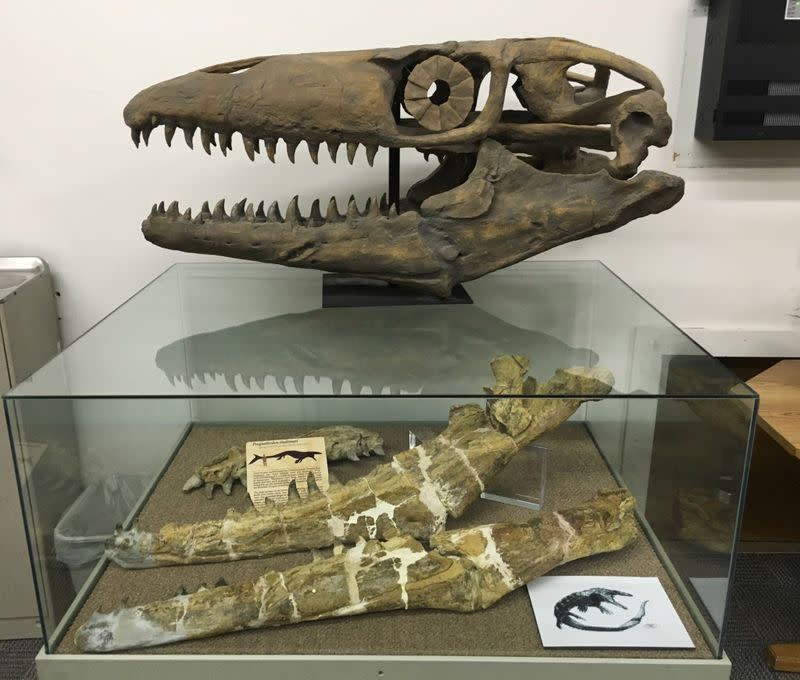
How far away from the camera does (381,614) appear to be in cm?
120

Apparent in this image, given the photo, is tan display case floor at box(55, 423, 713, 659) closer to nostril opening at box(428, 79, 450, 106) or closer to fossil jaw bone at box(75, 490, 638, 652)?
fossil jaw bone at box(75, 490, 638, 652)

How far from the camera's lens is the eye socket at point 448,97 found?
1.31 meters

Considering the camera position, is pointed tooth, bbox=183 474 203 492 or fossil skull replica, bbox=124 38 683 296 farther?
pointed tooth, bbox=183 474 203 492

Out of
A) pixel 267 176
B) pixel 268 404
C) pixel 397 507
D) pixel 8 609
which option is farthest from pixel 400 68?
pixel 8 609

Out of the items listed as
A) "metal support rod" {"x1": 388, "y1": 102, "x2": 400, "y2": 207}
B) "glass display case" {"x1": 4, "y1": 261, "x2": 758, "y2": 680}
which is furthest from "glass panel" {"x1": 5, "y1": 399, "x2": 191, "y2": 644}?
"metal support rod" {"x1": 388, "y1": 102, "x2": 400, "y2": 207}

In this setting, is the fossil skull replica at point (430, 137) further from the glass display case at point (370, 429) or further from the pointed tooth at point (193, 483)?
the pointed tooth at point (193, 483)

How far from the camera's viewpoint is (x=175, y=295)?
1.65 m

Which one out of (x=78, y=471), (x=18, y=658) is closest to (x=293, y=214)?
(x=78, y=471)

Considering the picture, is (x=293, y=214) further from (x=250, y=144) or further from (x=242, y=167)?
(x=242, y=167)

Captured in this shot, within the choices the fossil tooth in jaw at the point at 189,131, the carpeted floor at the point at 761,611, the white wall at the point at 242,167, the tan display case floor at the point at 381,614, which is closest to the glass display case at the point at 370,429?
the tan display case floor at the point at 381,614

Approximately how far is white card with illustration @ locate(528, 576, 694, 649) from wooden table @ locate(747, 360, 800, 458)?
1.52 ft

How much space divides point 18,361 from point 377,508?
0.97 meters

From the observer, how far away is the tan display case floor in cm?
113

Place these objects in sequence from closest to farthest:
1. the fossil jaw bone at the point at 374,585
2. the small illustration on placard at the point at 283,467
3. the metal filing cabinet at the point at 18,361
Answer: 1. the fossil jaw bone at the point at 374,585
2. the small illustration on placard at the point at 283,467
3. the metal filing cabinet at the point at 18,361
